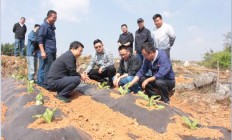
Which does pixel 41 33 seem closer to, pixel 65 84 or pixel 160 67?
pixel 65 84

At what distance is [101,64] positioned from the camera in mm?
7617

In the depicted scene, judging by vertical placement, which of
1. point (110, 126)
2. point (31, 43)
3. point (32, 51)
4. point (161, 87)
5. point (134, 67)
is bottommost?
point (110, 126)

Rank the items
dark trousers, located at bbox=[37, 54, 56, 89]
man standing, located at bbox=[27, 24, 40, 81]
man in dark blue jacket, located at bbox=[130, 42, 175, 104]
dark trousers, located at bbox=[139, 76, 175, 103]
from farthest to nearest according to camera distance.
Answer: man standing, located at bbox=[27, 24, 40, 81]
dark trousers, located at bbox=[37, 54, 56, 89]
dark trousers, located at bbox=[139, 76, 175, 103]
man in dark blue jacket, located at bbox=[130, 42, 175, 104]

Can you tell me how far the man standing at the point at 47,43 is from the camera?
7.10 m

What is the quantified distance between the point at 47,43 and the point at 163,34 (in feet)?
8.66

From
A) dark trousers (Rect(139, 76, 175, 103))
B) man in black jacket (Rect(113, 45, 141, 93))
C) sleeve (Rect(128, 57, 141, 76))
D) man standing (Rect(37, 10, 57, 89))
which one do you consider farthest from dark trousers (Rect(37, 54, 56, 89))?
dark trousers (Rect(139, 76, 175, 103))

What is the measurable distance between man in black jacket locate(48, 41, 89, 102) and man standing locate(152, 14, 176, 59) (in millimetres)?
2093

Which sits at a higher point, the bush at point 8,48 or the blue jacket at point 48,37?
the blue jacket at point 48,37

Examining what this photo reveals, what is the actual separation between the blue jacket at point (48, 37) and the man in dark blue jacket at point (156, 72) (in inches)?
85.2

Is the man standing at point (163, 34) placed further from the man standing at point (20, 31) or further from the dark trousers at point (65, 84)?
the man standing at point (20, 31)

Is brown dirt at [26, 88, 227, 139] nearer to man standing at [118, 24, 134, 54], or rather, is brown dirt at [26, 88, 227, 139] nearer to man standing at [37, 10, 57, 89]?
man standing at [37, 10, 57, 89]

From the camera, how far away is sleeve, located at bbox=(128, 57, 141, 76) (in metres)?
7.01

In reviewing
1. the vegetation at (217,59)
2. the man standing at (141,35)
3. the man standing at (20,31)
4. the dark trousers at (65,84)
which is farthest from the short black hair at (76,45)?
the vegetation at (217,59)

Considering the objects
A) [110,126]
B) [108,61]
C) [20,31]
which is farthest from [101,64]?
[20,31]
